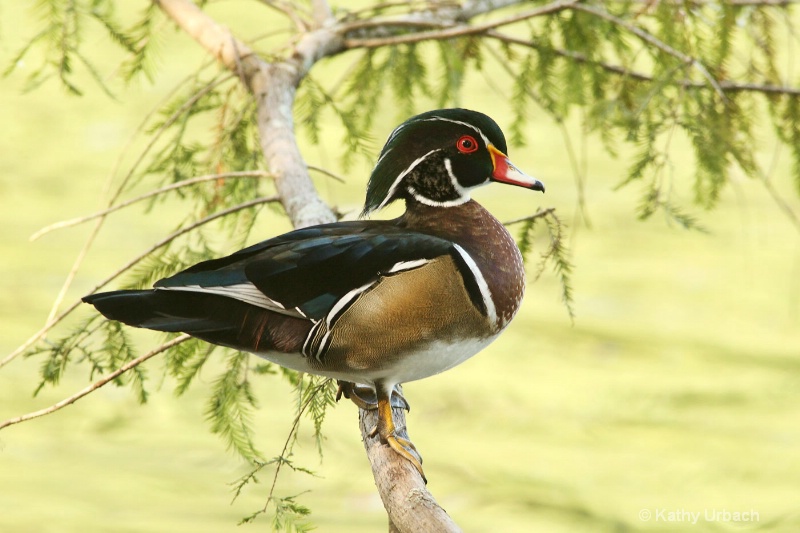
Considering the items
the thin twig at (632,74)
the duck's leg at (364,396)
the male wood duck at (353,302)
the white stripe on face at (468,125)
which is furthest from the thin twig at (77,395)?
the thin twig at (632,74)

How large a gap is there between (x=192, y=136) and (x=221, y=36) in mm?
3695

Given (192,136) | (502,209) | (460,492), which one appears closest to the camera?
(460,492)

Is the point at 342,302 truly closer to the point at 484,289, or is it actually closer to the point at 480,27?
the point at 484,289

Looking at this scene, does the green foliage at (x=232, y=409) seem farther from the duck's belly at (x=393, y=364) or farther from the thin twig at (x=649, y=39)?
the thin twig at (x=649, y=39)

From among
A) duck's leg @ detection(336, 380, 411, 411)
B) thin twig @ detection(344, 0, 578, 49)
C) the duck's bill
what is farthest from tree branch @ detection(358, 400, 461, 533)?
thin twig @ detection(344, 0, 578, 49)

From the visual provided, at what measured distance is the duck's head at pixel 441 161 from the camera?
1.77 m

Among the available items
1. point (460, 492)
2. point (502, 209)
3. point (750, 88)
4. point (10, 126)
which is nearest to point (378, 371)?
point (750, 88)

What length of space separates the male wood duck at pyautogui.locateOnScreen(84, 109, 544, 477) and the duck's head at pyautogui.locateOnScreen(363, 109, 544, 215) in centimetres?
9

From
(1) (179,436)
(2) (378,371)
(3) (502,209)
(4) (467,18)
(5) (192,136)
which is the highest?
(5) (192,136)

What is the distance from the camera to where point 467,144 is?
1.79 meters

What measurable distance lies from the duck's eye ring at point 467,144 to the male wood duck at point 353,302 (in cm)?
16

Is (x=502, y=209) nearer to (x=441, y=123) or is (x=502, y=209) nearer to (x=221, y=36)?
(x=221, y=36)

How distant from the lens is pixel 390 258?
1649 millimetres

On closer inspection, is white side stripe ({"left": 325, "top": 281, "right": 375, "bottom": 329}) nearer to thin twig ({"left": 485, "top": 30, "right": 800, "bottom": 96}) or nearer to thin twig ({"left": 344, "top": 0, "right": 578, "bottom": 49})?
A: thin twig ({"left": 344, "top": 0, "right": 578, "bottom": 49})
